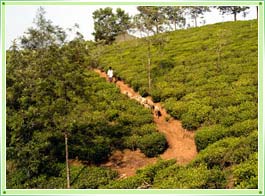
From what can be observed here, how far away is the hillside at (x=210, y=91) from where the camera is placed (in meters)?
12.4

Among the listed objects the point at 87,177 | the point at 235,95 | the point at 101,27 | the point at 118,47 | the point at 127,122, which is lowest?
the point at 87,177

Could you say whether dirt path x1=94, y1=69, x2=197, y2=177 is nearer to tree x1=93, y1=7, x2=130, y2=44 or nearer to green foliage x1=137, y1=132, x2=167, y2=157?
green foliage x1=137, y1=132, x2=167, y2=157

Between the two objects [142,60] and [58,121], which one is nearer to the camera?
[58,121]

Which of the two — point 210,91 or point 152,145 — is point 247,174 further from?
point 210,91

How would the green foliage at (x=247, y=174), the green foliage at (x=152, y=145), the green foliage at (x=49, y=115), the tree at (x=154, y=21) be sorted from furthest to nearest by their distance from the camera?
the tree at (x=154, y=21) → the green foliage at (x=152, y=145) → the green foliage at (x=49, y=115) → the green foliage at (x=247, y=174)

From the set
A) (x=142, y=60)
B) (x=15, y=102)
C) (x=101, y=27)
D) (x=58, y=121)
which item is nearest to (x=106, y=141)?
(x=58, y=121)

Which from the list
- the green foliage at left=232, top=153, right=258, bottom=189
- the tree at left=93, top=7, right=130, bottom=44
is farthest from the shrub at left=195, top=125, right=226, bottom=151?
the tree at left=93, top=7, right=130, bottom=44

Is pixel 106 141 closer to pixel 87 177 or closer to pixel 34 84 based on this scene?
pixel 87 177

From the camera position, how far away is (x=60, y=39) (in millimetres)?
13164

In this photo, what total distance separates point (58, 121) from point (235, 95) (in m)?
8.50

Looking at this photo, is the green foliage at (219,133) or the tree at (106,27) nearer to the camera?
the green foliage at (219,133)

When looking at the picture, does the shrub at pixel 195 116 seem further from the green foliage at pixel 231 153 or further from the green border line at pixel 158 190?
the green border line at pixel 158 190

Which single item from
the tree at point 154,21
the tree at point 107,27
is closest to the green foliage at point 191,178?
the tree at point 154,21

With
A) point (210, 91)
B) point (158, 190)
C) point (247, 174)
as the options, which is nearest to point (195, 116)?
point (210, 91)
